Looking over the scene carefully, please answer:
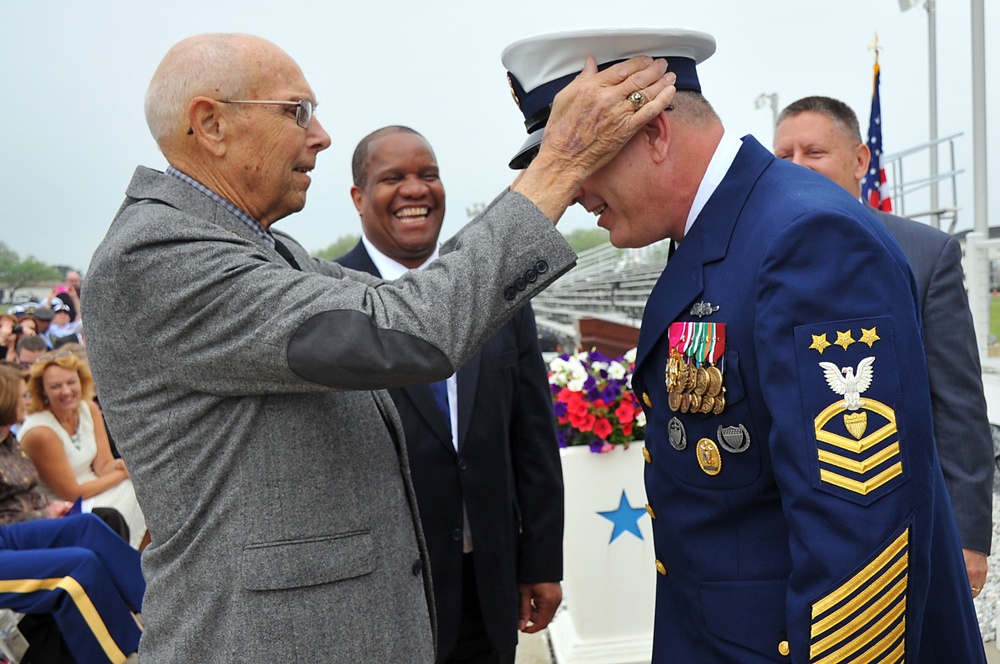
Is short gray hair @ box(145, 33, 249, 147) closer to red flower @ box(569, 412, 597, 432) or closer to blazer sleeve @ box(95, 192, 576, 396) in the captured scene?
blazer sleeve @ box(95, 192, 576, 396)

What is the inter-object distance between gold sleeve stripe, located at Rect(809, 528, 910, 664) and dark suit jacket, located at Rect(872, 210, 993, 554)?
147 cm

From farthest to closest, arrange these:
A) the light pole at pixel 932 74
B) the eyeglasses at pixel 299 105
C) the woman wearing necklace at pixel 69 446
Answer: the light pole at pixel 932 74
the woman wearing necklace at pixel 69 446
the eyeglasses at pixel 299 105

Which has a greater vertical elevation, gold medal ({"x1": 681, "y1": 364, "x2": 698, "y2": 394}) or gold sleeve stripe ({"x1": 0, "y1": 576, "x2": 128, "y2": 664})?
gold medal ({"x1": 681, "y1": 364, "x2": 698, "y2": 394})

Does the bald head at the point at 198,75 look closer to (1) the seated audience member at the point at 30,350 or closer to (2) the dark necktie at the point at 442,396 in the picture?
(2) the dark necktie at the point at 442,396

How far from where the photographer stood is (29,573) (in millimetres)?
3992

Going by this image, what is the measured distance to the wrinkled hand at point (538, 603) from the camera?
2.96 m

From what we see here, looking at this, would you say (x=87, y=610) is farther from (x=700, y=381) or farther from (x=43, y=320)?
(x=43, y=320)

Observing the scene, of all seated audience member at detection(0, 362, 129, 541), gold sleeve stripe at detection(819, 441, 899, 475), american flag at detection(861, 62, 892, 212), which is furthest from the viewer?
american flag at detection(861, 62, 892, 212)

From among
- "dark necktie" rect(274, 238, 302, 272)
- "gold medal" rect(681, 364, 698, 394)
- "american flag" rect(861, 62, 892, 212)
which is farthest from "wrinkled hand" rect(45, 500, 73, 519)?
"american flag" rect(861, 62, 892, 212)

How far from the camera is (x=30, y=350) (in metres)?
8.79

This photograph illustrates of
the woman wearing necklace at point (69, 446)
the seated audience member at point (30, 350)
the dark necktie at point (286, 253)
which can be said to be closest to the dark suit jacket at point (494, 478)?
the dark necktie at point (286, 253)

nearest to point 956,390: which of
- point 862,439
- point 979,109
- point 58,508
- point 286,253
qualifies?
point 862,439

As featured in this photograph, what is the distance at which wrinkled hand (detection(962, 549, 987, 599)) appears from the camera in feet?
8.95

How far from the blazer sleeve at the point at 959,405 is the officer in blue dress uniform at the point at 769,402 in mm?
1070
